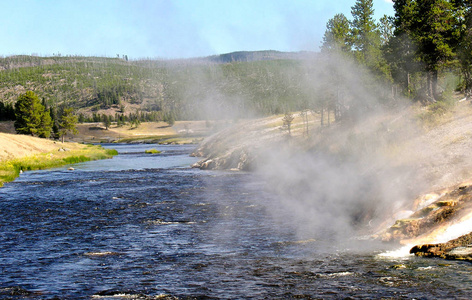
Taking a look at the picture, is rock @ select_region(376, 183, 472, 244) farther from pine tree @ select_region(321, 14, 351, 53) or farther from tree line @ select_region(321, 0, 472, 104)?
pine tree @ select_region(321, 14, 351, 53)

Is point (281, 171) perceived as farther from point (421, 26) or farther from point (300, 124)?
point (300, 124)

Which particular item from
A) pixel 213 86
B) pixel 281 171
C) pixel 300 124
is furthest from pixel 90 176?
pixel 300 124

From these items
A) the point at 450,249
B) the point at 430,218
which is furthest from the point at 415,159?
the point at 450,249

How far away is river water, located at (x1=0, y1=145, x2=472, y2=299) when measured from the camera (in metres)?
14.1

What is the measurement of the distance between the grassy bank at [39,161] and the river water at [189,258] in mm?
20867

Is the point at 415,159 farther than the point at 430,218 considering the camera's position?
Yes

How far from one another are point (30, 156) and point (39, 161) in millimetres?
5191

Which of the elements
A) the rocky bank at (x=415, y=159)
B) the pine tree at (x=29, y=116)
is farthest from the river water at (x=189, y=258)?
the pine tree at (x=29, y=116)

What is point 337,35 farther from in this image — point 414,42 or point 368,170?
point 368,170

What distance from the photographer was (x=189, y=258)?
18125 millimetres

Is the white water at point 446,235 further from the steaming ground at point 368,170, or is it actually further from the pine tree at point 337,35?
the pine tree at point 337,35

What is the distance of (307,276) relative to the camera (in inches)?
601

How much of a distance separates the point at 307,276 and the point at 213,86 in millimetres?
65234

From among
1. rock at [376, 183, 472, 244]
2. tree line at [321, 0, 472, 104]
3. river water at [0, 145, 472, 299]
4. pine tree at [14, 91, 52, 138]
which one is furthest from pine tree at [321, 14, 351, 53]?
pine tree at [14, 91, 52, 138]
